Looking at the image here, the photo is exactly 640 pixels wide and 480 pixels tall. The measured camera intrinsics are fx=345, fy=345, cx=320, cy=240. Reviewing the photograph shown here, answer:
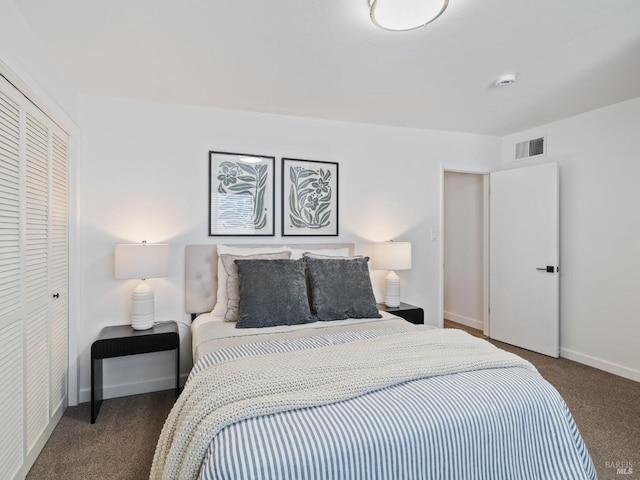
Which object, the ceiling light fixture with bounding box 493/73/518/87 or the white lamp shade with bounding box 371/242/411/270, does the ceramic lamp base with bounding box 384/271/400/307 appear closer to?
the white lamp shade with bounding box 371/242/411/270

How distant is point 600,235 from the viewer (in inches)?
127

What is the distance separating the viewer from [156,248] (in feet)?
8.27

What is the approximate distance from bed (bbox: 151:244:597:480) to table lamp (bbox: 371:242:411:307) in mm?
1242

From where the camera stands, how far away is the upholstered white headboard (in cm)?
287

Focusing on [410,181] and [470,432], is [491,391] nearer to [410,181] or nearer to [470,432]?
[470,432]

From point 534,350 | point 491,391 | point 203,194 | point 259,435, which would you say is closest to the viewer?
point 259,435

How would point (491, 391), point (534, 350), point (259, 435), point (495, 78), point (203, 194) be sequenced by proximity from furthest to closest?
point (534, 350)
point (203, 194)
point (495, 78)
point (491, 391)
point (259, 435)

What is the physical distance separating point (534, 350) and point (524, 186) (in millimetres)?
1753

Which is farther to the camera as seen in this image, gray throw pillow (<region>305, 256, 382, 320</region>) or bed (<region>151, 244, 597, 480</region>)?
gray throw pillow (<region>305, 256, 382, 320</region>)

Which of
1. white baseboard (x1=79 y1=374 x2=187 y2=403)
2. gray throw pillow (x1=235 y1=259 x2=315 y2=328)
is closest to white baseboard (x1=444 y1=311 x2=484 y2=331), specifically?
gray throw pillow (x1=235 y1=259 x2=315 y2=328)

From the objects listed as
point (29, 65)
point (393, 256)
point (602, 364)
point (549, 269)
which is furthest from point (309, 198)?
point (602, 364)

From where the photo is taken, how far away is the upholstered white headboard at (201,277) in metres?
2.87

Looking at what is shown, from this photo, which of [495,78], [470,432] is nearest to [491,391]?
[470,432]

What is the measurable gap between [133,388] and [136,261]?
113cm
